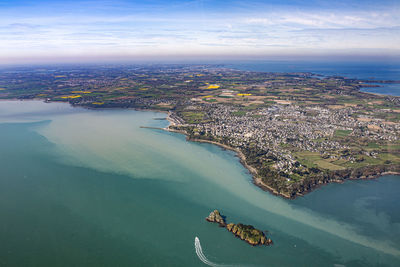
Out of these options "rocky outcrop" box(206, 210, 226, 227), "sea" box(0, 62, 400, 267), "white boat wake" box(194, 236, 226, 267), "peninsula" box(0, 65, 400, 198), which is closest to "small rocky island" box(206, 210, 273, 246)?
"rocky outcrop" box(206, 210, 226, 227)

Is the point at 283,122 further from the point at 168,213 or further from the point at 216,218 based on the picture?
the point at 168,213

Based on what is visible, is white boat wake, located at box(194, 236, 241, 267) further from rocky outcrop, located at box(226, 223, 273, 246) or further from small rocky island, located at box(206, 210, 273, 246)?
rocky outcrop, located at box(226, 223, 273, 246)

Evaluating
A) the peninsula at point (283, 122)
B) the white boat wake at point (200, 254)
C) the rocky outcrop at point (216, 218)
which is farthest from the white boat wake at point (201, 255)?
the peninsula at point (283, 122)

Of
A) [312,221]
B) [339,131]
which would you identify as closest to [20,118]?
[312,221]

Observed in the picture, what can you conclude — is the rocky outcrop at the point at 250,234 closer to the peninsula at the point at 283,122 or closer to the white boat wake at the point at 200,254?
the white boat wake at the point at 200,254

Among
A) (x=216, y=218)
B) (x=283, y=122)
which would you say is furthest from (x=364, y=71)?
(x=216, y=218)

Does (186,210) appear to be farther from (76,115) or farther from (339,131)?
(76,115)
